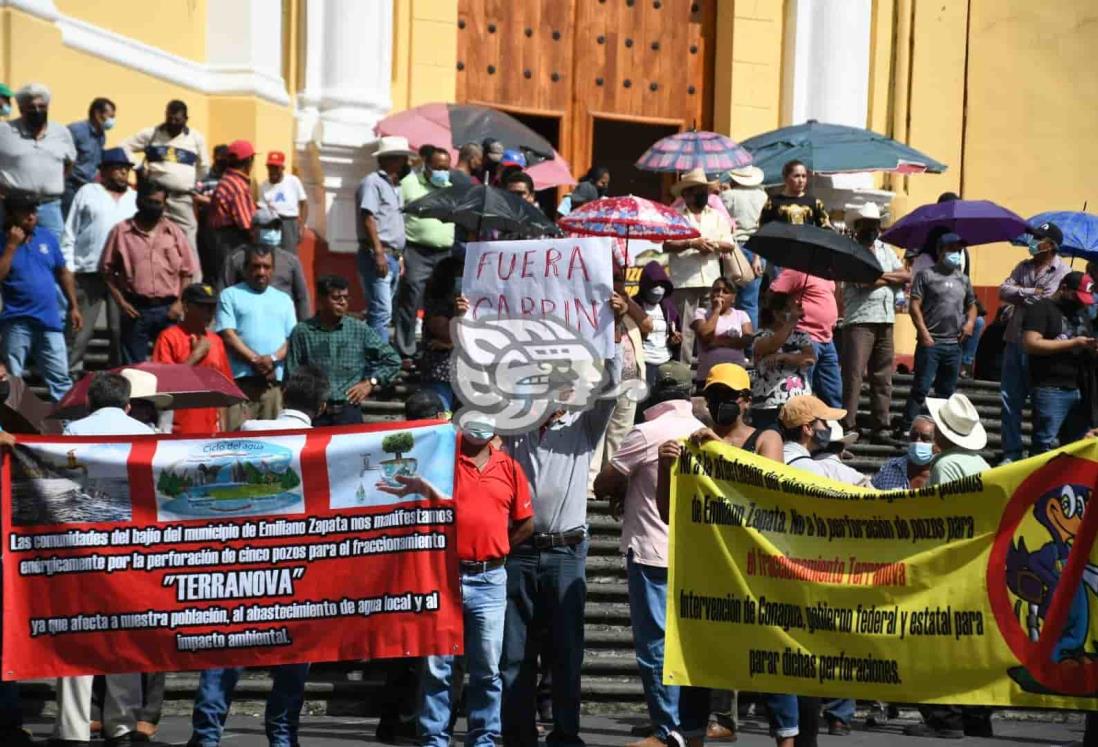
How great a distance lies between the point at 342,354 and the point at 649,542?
11.2 ft

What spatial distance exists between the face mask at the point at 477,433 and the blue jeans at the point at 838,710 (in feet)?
9.38

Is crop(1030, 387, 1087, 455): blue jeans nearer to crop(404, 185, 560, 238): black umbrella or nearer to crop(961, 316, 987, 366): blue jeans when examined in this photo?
crop(961, 316, 987, 366): blue jeans

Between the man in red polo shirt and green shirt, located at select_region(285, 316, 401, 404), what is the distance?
10.3ft

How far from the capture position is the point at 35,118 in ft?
51.6

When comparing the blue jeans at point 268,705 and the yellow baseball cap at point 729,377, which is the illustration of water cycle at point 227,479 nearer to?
the blue jeans at point 268,705

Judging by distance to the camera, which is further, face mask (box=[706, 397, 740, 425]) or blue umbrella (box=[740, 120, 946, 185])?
blue umbrella (box=[740, 120, 946, 185])

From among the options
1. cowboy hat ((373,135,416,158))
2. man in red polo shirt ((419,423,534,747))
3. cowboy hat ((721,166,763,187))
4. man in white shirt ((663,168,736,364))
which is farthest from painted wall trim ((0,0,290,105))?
man in red polo shirt ((419,423,534,747))

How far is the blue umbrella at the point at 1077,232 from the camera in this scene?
59.0 feet

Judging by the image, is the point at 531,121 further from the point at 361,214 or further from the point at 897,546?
the point at 897,546

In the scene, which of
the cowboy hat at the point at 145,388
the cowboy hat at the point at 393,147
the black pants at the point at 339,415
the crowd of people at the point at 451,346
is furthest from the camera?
the cowboy hat at the point at 393,147

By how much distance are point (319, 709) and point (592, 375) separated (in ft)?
8.78

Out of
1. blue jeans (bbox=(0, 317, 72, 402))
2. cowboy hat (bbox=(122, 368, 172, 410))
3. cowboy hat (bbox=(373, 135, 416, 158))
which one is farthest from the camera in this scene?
cowboy hat (bbox=(373, 135, 416, 158))

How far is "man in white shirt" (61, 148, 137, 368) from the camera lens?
15.7m
